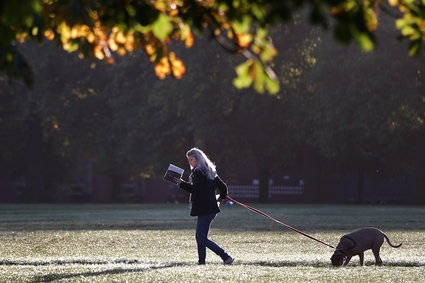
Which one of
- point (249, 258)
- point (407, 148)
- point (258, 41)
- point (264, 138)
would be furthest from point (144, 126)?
point (258, 41)

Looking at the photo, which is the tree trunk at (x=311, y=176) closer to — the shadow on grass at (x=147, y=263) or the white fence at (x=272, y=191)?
the white fence at (x=272, y=191)

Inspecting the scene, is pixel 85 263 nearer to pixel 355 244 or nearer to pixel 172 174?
pixel 172 174

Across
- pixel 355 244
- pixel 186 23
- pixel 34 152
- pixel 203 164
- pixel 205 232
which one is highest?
pixel 34 152

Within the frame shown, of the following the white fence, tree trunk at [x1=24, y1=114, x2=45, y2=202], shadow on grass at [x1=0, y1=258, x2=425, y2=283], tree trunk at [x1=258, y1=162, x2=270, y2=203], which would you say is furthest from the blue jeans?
the white fence

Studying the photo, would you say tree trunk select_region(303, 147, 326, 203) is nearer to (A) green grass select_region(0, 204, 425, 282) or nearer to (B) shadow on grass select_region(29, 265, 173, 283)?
(A) green grass select_region(0, 204, 425, 282)

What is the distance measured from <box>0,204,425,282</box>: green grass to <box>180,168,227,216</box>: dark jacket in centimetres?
93

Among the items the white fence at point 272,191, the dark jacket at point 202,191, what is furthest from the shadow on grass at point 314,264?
the white fence at point 272,191

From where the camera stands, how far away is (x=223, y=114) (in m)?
53.0

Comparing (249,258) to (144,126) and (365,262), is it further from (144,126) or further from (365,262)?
(144,126)

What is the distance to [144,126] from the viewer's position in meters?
54.4

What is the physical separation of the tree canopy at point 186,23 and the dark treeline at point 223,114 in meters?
42.0

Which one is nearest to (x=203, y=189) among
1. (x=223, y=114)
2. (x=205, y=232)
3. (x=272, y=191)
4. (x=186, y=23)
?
(x=205, y=232)

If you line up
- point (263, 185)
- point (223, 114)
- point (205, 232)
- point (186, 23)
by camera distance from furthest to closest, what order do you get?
1. point (263, 185)
2. point (223, 114)
3. point (205, 232)
4. point (186, 23)

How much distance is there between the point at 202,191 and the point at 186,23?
8.70 metres
